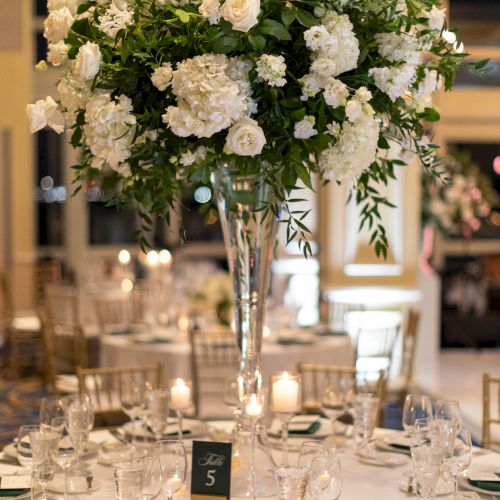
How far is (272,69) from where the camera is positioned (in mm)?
2402

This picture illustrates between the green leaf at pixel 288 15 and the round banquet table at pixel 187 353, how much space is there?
3277 millimetres

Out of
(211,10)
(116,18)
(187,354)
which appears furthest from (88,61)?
(187,354)

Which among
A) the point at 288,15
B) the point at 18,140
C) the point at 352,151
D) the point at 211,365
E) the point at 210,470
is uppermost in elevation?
the point at 18,140

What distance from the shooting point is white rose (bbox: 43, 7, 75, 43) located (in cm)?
260

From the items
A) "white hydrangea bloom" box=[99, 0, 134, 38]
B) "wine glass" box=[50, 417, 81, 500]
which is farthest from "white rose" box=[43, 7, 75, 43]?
"wine glass" box=[50, 417, 81, 500]

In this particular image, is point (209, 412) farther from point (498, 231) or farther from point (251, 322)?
point (498, 231)

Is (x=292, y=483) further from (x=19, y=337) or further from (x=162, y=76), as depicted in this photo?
(x=19, y=337)

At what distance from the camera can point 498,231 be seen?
14.1 metres

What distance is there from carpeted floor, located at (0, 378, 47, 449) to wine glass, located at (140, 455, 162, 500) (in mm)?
4001

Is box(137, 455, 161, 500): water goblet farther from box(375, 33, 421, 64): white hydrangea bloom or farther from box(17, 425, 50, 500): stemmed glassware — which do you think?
box(375, 33, 421, 64): white hydrangea bloom

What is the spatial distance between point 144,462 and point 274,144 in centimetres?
92

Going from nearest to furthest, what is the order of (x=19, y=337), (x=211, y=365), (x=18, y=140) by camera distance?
(x=211, y=365) < (x=19, y=337) < (x=18, y=140)

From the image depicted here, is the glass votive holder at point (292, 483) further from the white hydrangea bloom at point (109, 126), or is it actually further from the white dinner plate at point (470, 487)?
the white hydrangea bloom at point (109, 126)

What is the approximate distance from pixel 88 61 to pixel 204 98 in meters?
0.33
